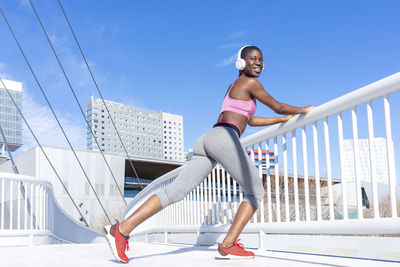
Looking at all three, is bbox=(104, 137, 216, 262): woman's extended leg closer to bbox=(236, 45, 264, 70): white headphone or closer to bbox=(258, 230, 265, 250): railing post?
bbox=(236, 45, 264, 70): white headphone

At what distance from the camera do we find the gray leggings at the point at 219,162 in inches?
97.5

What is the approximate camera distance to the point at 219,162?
8.26 feet

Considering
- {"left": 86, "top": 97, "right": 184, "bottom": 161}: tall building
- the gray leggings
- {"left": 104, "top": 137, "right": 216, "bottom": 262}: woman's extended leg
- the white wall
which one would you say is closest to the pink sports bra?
the gray leggings

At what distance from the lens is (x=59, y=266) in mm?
2223

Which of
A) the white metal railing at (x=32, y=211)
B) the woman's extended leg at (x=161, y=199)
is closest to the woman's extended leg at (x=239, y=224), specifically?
the woman's extended leg at (x=161, y=199)

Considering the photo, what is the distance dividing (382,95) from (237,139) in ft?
2.65

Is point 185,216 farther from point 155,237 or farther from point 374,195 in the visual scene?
point 374,195

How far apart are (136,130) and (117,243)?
153m

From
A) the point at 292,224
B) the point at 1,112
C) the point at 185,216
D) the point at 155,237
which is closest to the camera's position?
the point at 292,224

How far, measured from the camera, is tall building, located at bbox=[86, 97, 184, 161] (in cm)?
14725

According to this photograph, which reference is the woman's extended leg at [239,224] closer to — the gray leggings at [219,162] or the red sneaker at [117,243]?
the gray leggings at [219,162]

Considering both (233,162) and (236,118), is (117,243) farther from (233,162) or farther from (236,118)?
(236,118)

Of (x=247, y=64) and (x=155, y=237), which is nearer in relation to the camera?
(x=247, y=64)

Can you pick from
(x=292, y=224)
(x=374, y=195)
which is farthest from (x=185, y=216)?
(x=374, y=195)
